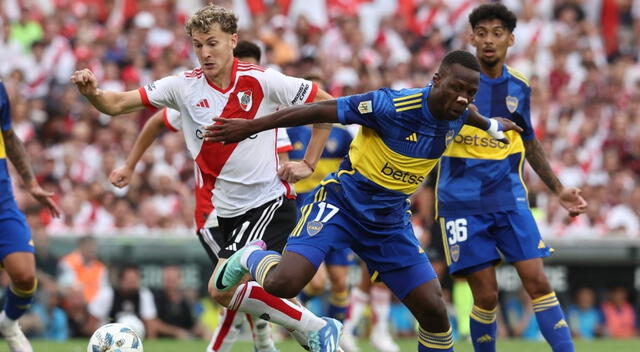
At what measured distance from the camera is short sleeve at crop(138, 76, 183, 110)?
321 inches

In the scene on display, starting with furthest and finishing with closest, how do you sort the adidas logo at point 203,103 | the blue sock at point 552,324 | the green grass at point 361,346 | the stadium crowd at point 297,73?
the stadium crowd at point 297,73, the green grass at point 361,346, the blue sock at point 552,324, the adidas logo at point 203,103

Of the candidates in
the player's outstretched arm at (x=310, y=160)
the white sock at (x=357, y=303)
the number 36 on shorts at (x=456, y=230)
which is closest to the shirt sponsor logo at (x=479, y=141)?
the number 36 on shorts at (x=456, y=230)

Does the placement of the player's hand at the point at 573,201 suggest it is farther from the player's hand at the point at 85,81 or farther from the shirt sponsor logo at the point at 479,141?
the player's hand at the point at 85,81

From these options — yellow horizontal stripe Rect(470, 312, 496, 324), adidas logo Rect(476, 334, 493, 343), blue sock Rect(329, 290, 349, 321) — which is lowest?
blue sock Rect(329, 290, 349, 321)

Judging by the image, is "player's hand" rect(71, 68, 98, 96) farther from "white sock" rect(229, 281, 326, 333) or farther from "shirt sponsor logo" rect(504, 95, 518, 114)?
"shirt sponsor logo" rect(504, 95, 518, 114)

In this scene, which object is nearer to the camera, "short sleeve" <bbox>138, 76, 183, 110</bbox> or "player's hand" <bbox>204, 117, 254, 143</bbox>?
"player's hand" <bbox>204, 117, 254, 143</bbox>

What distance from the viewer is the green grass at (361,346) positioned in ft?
41.3

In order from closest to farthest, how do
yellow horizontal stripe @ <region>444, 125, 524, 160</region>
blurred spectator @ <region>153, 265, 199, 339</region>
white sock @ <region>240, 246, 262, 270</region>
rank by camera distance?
1. white sock @ <region>240, 246, 262, 270</region>
2. yellow horizontal stripe @ <region>444, 125, 524, 160</region>
3. blurred spectator @ <region>153, 265, 199, 339</region>

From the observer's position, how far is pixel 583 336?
52.3 ft

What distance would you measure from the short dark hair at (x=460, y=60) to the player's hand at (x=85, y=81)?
232cm

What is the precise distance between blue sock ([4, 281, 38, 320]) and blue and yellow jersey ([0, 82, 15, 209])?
2.42 feet

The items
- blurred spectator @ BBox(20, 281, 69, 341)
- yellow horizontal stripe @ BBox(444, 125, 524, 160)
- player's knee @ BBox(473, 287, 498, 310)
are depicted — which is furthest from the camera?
blurred spectator @ BBox(20, 281, 69, 341)

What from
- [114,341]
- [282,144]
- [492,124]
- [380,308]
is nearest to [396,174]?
[492,124]

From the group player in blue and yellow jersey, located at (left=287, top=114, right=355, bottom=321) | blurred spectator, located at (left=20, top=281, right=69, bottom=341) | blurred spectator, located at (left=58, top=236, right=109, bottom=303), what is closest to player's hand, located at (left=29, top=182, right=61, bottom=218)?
player in blue and yellow jersey, located at (left=287, top=114, right=355, bottom=321)
